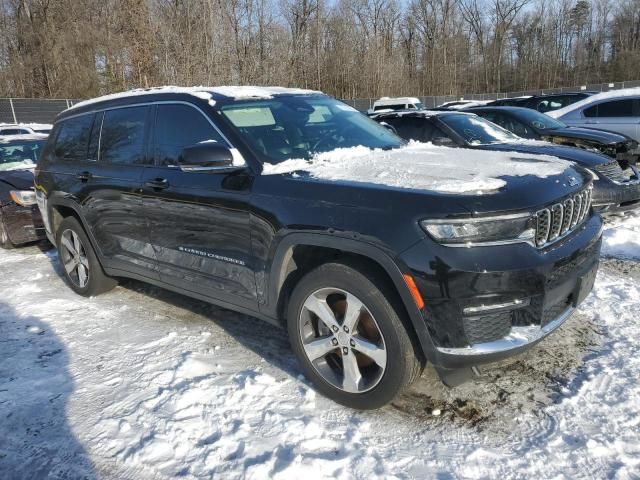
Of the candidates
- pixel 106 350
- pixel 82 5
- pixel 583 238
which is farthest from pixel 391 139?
pixel 82 5

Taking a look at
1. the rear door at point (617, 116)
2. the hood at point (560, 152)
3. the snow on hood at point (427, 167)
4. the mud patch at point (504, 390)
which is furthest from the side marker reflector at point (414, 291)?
the rear door at point (617, 116)

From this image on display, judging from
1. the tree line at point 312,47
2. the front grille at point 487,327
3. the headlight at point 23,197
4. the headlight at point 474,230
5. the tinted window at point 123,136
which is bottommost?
the front grille at point 487,327

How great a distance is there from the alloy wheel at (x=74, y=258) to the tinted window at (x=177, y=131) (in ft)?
5.77

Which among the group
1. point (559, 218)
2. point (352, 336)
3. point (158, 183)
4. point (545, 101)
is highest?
point (545, 101)

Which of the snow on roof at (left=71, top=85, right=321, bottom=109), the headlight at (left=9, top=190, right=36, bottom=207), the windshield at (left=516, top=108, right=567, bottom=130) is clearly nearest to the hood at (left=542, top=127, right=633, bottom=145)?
the windshield at (left=516, top=108, right=567, bottom=130)

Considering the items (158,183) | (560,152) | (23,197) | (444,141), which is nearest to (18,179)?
(23,197)

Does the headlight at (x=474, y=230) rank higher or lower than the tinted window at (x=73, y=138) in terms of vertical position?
lower

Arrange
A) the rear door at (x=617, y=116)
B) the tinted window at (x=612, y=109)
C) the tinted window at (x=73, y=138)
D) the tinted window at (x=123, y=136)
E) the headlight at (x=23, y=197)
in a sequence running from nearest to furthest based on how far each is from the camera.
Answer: the tinted window at (x=123, y=136)
the tinted window at (x=73, y=138)
the headlight at (x=23, y=197)
the rear door at (x=617, y=116)
the tinted window at (x=612, y=109)

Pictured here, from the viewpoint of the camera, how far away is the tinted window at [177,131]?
11.9ft

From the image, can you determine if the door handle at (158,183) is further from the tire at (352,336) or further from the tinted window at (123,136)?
the tire at (352,336)

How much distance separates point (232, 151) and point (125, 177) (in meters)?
1.34

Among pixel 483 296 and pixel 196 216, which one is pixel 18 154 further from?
pixel 483 296

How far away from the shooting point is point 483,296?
248 centimetres

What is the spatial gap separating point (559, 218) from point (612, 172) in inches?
175
